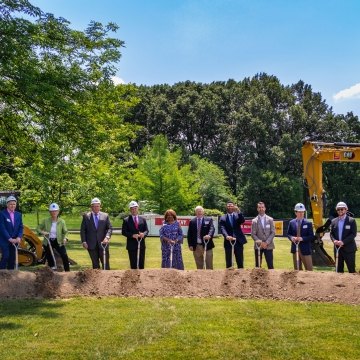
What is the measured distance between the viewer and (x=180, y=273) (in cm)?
985

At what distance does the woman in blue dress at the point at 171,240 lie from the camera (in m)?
11.0

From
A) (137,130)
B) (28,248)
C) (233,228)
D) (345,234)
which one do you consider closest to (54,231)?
(233,228)

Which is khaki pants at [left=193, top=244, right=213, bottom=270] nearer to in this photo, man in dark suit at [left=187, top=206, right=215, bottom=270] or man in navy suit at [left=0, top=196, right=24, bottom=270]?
man in dark suit at [left=187, top=206, right=215, bottom=270]

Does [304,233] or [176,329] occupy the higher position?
[304,233]

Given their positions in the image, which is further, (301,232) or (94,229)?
(301,232)

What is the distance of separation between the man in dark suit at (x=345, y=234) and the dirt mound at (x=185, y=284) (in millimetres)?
1406

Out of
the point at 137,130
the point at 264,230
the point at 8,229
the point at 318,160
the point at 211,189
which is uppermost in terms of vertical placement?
the point at 137,130

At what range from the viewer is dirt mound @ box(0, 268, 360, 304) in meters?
8.95

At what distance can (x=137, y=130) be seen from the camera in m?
43.3

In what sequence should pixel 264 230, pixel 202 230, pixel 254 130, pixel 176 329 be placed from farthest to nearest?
pixel 254 130
pixel 202 230
pixel 264 230
pixel 176 329

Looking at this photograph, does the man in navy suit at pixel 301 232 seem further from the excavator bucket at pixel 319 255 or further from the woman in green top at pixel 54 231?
the woman in green top at pixel 54 231

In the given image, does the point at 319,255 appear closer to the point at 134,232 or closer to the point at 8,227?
the point at 134,232

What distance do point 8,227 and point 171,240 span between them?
332cm

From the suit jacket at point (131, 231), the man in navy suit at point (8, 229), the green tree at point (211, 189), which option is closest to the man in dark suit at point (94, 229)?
the suit jacket at point (131, 231)
